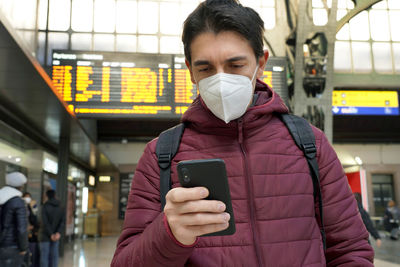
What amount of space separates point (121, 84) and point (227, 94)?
6081 millimetres

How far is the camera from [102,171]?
1825 centimetres

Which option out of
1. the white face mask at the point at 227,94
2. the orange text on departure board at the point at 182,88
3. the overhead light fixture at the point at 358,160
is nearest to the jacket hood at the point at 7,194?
the orange text on departure board at the point at 182,88

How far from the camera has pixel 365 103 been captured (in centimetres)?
901

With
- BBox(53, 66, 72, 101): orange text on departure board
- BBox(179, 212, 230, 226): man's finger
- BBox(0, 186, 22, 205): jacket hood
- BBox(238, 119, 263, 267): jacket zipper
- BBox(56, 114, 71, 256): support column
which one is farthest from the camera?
BBox(56, 114, 71, 256): support column

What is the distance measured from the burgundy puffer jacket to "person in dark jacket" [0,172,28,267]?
3.94 meters

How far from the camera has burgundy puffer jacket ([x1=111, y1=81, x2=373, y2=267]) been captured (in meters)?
0.98

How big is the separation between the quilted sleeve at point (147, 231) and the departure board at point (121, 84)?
5.83m

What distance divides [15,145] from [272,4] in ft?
28.5

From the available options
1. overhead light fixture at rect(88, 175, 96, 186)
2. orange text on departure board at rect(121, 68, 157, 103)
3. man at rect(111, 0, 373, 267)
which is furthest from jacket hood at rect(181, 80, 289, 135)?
overhead light fixture at rect(88, 175, 96, 186)

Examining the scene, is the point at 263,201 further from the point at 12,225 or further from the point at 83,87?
the point at 83,87

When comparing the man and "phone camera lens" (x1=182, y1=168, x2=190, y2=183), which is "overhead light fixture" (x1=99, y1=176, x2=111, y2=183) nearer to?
the man

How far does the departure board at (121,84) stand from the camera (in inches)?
270

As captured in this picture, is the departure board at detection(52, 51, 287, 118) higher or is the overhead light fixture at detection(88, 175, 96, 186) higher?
the departure board at detection(52, 51, 287, 118)

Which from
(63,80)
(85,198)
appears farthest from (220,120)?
(85,198)
